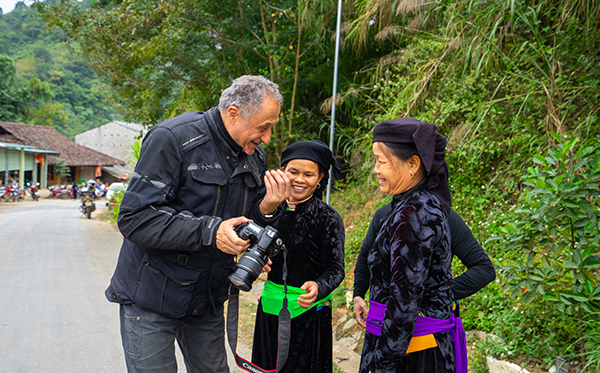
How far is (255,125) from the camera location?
204 cm

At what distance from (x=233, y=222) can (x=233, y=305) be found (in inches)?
25.3

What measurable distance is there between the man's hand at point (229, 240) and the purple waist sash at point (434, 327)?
64cm

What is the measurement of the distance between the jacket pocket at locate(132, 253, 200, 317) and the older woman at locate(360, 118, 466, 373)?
0.84m

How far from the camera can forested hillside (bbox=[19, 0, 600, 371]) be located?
108 inches

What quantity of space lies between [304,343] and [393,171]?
120 centimetres

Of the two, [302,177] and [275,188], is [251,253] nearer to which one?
[275,188]

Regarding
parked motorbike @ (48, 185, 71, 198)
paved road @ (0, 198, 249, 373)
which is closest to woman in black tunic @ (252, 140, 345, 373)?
paved road @ (0, 198, 249, 373)

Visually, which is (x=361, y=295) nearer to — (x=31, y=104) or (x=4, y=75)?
(x=4, y=75)

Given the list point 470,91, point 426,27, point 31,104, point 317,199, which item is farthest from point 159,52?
point 31,104

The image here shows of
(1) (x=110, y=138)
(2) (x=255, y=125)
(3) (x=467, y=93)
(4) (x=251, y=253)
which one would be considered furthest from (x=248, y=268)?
(1) (x=110, y=138)

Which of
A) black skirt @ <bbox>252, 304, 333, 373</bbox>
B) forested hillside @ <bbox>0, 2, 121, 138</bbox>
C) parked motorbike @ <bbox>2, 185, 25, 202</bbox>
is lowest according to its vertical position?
parked motorbike @ <bbox>2, 185, 25, 202</bbox>

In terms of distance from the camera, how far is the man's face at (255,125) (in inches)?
79.8

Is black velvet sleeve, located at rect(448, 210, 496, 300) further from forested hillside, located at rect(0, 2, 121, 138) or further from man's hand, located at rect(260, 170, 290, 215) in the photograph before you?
forested hillside, located at rect(0, 2, 121, 138)

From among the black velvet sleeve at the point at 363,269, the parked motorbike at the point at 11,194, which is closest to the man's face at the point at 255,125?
the black velvet sleeve at the point at 363,269
